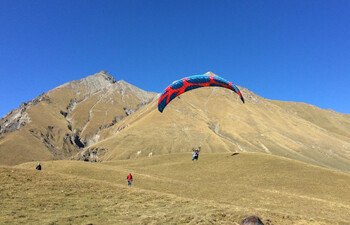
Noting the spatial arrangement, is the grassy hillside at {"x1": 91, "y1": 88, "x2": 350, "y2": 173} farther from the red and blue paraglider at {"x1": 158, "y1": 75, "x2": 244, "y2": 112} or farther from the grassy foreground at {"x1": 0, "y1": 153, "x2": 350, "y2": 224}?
the red and blue paraglider at {"x1": 158, "y1": 75, "x2": 244, "y2": 112}

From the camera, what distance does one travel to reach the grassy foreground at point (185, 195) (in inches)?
644

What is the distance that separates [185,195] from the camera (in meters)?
26.4

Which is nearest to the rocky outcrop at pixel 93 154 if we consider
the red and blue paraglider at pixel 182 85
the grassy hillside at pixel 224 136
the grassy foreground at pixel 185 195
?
the grassy hillside at pixel 224 136

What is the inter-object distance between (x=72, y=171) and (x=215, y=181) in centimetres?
2118

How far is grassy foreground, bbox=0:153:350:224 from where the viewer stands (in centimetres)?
1636

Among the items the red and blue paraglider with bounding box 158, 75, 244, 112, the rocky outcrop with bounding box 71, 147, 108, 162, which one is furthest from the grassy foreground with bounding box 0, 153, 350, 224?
the rocky outcrop with bounding box 71, 147, 108, 162

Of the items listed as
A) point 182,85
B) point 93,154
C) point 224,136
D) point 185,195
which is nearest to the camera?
point 185,195

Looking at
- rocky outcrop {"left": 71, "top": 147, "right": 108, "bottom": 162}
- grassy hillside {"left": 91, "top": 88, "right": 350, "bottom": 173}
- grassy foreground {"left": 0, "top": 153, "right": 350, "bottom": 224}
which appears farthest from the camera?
grassy hillside {"left": 91, "top": 88, "right": 350, "bottom": 173}

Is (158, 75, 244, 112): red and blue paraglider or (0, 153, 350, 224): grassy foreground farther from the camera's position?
(158, 75, 244, 112): red and blue paraglider

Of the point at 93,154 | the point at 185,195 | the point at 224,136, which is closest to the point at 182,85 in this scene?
the point at 185,195

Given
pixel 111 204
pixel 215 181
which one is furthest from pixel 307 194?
pixel 111 204

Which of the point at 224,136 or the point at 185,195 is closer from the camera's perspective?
the point at 185,195

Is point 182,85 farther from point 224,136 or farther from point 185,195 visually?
point 224,136

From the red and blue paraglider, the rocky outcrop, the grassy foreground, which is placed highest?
the red and blue paraglider
